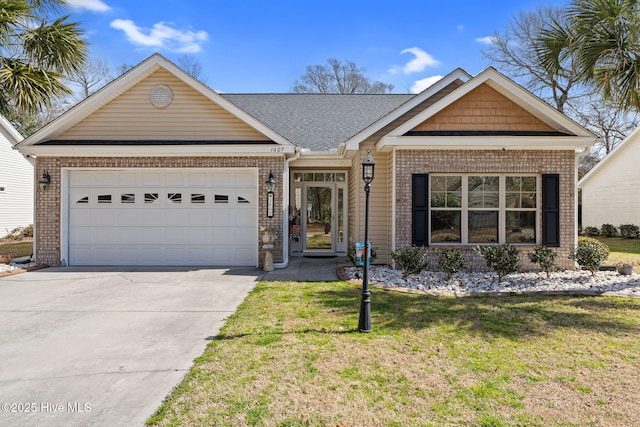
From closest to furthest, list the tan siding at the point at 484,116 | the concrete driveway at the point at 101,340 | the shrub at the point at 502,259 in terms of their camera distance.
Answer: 1. the concrete driveway at the point at 101,340
2. the shrub at the point at 502,259
3. the tan siding at the point at 484,116

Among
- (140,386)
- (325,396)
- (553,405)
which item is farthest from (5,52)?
(553,405)

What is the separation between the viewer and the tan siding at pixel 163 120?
1030cm

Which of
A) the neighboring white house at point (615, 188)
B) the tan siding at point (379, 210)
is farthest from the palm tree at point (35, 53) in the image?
the neighboring white house at point (615, 188)

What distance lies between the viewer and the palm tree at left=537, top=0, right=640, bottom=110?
7.12 meters

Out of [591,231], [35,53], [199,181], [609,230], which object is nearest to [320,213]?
[199,181]

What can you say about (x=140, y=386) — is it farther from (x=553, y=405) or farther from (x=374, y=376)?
→ (x=553, y=405)

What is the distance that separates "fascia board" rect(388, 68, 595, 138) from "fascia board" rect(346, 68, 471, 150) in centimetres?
77

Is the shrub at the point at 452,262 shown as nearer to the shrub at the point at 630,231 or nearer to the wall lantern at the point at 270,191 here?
the wall lantern at the point at 270,191

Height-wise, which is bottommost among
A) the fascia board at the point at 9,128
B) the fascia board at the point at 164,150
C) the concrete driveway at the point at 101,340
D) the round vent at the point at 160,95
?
the concrete driveway at the point at 101,340

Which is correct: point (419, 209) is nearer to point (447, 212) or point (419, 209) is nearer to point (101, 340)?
point (447, 212)

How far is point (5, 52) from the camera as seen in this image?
381 inches

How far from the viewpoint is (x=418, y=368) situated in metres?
3.94

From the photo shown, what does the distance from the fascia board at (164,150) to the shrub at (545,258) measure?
6.17 meters

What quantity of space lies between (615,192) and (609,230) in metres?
2.16
